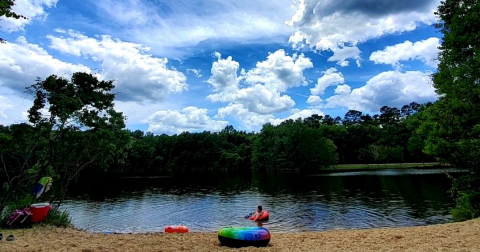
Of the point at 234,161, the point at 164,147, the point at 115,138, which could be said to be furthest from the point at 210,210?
the point at 164,147

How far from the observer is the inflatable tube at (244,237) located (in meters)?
12.5

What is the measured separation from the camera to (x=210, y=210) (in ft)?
102

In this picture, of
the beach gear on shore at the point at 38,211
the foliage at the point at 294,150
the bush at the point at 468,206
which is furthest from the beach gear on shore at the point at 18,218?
the foliage at the point at 294,150

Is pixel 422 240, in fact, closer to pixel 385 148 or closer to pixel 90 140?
pixel 90 140

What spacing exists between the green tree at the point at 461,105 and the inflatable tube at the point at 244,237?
1258cm

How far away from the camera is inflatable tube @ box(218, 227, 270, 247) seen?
40.9ft

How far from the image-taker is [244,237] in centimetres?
1244

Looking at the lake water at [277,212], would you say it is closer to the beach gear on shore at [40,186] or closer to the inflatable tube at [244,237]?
the beach gear on shore at [40,186]

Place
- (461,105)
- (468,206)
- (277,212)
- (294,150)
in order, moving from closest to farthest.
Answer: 1. (461,105)
2. (468,206)
3. (277,212)
4. (294,150)

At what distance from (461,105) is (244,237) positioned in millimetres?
15072

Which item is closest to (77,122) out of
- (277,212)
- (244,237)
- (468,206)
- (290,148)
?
(244,237)

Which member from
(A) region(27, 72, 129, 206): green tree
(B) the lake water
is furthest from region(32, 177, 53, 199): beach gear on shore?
(B) the lake water

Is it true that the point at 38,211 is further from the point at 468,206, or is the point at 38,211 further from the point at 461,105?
the point at 468,206

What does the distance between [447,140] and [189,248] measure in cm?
1645
